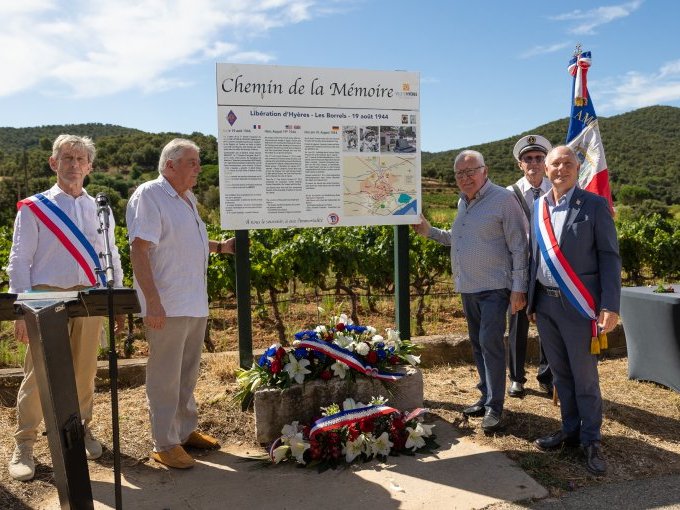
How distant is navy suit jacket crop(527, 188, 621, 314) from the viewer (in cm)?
343

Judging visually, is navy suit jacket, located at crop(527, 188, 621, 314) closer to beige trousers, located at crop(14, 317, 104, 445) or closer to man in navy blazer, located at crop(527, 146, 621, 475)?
man in navy blazer, located at crop(527, 146, 621, 475)

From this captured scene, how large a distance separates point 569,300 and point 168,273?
2.40 metres

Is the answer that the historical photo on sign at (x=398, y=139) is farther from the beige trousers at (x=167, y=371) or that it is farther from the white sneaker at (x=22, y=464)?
the white sneaker at (x=22, y=464)

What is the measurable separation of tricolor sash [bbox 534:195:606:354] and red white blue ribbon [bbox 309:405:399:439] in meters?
1.38

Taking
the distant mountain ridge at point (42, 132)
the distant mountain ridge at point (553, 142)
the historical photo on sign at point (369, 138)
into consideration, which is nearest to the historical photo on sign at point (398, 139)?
the historical photo on sign at point (369, 138)

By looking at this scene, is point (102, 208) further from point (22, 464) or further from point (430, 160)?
point (430, 160)

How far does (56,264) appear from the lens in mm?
3584

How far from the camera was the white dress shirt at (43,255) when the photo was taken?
3.51 metres

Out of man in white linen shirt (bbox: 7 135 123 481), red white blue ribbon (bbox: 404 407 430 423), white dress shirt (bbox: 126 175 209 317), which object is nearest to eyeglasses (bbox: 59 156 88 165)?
man in white linen shirt (bbox: 7 135 123 481)

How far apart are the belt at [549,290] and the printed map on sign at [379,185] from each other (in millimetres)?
1404

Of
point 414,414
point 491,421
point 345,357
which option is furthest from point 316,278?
point 491,421

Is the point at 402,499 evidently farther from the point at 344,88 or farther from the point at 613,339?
the point at 613,339

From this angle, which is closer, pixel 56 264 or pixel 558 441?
pixel 56 264

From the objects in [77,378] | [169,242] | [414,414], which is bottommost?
[414,414]
